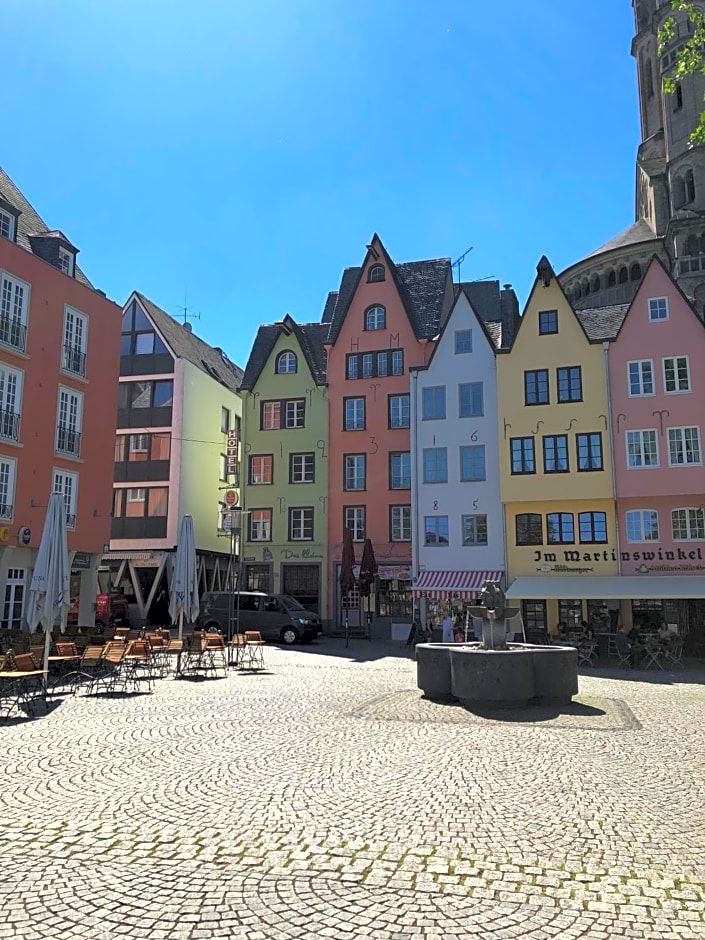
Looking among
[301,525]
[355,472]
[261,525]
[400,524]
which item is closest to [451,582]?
[400,524]

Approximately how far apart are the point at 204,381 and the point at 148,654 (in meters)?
27.8

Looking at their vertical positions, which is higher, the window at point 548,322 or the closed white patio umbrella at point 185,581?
the window at point 548,322

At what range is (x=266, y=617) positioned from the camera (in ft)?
103

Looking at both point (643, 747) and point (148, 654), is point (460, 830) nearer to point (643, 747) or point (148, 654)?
point (643, 747)

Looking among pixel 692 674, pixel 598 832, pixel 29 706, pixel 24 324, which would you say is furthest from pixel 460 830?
pixel 24 324

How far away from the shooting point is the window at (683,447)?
29844 mm

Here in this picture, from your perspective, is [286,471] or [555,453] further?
[286,471]

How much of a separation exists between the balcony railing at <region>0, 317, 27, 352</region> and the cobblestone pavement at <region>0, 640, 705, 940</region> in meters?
17.9

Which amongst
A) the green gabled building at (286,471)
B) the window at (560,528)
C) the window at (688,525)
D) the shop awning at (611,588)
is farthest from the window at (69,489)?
the window at (688,525)

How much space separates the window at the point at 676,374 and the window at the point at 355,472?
14702mm

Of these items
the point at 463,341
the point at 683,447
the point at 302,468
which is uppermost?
the point at 463,341

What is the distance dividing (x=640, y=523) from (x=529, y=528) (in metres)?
4.45

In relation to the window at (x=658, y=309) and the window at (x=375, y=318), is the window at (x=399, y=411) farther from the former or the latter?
the window at (x=658, y=309)

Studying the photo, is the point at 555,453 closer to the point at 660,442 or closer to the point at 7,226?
the point at 660,442
